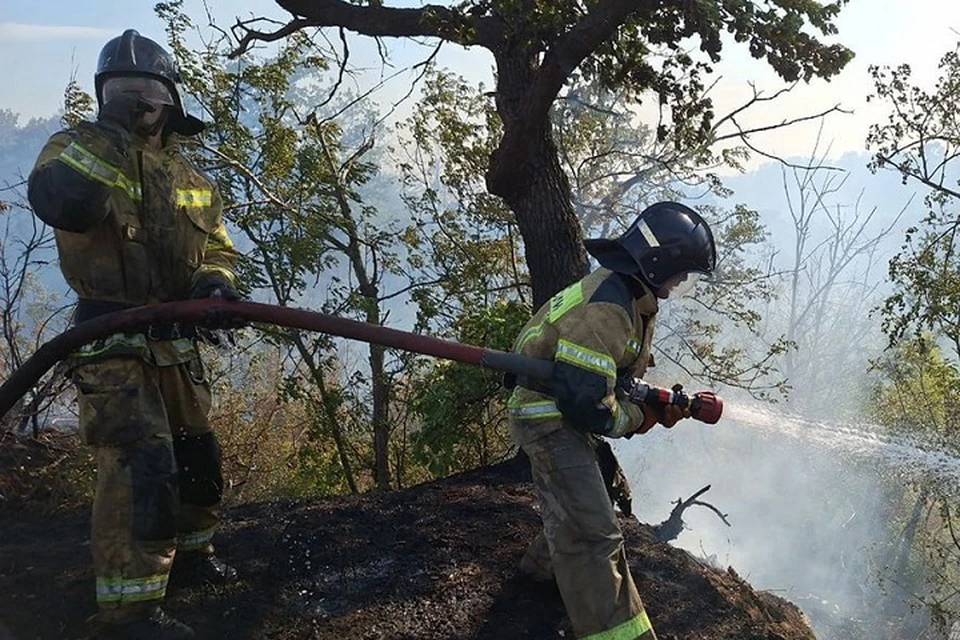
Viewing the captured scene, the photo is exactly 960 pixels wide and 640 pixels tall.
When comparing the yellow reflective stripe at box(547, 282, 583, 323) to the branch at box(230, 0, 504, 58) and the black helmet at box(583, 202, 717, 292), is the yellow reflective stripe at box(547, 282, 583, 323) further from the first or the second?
the branch at box(230, 0, 504, 58)

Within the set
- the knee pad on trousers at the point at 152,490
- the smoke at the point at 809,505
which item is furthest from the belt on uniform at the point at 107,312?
the smoke at the point at 809,505

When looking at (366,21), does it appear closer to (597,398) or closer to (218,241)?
(218,241)

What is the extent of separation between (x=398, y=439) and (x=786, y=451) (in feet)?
104

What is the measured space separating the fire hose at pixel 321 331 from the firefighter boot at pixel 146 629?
42.2 inches

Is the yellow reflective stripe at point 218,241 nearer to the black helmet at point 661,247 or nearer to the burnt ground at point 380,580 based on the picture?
the burnt ground at point 380,580

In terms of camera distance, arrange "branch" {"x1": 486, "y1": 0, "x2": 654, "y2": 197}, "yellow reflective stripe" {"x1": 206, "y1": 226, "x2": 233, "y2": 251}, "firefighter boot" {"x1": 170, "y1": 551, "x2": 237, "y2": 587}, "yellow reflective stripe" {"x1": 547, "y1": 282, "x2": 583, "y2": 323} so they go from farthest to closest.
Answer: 1. "branch" {"x1": 486, "y1": 0, "x2": 654, "y2": 197}
2. "firefighter boot" {"x1": 170, "y1": 551, "x2": 237, "y2": 587}
3. "yellow reflective stripe" {"x1": 206, "y1": 226, "x2": 233, "y2": 251}
4. "yellow reflective stripe" {"x1": 547, "y1": 282, "x2": 583, "y2": 323}

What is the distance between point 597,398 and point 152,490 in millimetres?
1757

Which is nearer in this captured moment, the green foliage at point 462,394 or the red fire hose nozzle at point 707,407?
the red fire hose nozzle at point 707,407

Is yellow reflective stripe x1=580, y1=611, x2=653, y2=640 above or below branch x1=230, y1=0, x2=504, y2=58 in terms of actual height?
below

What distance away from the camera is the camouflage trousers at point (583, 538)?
2.74m

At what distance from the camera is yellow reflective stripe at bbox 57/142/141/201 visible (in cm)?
269

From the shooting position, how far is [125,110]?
2.99 meters

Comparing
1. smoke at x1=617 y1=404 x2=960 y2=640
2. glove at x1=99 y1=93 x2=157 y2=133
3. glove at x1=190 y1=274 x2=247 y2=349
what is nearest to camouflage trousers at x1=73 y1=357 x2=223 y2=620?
glove at x1=190 y1=274 x2=247 y2=349

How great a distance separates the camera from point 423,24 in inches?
190
